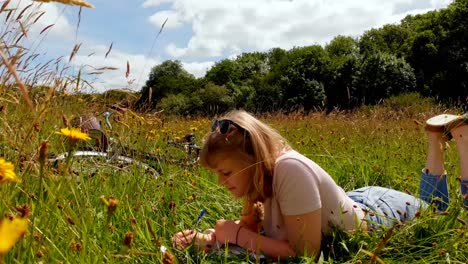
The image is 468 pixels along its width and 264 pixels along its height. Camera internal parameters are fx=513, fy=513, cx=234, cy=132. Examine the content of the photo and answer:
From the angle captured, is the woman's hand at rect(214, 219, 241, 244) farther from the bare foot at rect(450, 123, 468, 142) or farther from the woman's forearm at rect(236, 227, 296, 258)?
the bare foot at rect(450, 123, 468, 142)

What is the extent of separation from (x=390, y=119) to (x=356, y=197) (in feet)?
13.8

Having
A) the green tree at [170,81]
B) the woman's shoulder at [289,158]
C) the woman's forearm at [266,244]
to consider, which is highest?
the green tree at [170,81]

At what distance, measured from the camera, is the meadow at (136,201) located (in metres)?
1.19

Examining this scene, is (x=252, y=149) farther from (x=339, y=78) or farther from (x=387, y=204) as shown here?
(x=339, y=78)

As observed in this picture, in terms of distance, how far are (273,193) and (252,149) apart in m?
0.19

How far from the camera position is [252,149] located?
203 cm

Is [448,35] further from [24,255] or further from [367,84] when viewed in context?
[24,255]

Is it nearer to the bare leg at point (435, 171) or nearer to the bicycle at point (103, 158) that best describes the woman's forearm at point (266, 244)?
the bicycle at point (103, 158)

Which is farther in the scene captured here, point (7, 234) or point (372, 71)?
point (372, 71)

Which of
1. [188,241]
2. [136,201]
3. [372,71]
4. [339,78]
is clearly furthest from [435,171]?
[339,78]

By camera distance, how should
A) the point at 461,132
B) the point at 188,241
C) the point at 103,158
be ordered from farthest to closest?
the point at 461,132 → the point at 103,158 → the point at 188,241

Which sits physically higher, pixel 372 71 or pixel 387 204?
pixel 372 71

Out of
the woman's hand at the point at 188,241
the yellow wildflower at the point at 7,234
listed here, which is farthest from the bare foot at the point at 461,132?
the yellow wildflower at the point at 7,234

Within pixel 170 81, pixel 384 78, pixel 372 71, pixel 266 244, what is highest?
pixel 170 81
